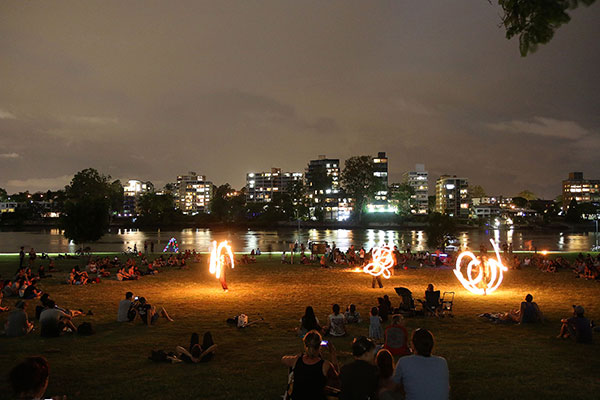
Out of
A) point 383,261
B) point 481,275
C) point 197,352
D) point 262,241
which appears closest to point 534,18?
point 197,352

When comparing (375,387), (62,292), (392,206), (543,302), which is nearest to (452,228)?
(543,302)

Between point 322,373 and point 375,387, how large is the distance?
0.68 m

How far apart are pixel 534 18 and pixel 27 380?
25.2 feet

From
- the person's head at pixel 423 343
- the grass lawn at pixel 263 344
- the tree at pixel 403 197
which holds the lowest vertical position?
the grass lawn at pixel 263 344

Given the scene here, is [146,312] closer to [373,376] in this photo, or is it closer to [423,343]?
[373,376]

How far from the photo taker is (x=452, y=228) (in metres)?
48.0

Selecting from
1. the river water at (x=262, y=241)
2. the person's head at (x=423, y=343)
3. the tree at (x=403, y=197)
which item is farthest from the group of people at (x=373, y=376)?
the tree at (x=403, y=197)

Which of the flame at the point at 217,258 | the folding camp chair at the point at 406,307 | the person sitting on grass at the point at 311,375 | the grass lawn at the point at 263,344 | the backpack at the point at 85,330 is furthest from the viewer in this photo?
the flame at the point at 217,258

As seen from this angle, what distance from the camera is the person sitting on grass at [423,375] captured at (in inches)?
199

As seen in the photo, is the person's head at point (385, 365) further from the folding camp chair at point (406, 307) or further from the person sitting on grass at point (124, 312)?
the person sitting on grass at point (124, 312)

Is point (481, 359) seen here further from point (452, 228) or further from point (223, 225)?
point (223, 225)

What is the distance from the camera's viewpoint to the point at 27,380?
14.0ft

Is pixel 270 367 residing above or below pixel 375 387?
below

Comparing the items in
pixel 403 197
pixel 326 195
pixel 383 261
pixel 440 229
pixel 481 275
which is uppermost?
pixel 326 195
